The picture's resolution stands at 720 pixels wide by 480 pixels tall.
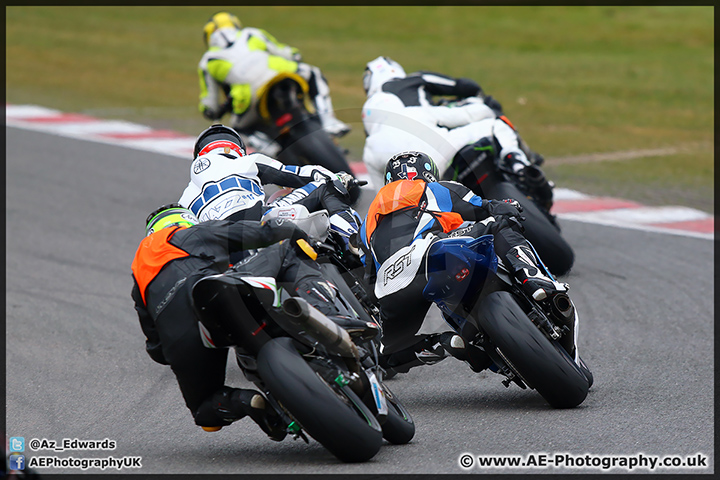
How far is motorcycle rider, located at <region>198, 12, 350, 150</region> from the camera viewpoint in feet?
35.3

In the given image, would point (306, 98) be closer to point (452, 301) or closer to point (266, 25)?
point (452, 301)

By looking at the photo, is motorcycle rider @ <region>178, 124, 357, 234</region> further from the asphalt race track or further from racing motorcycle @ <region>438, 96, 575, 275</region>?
racing motorcycle @ <region>438, 96, 575, 275</region>

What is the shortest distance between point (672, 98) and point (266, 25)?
33.6 feet

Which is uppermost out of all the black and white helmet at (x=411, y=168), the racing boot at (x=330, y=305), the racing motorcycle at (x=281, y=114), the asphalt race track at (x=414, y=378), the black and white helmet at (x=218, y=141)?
the racing boot at (x=330, y=305)

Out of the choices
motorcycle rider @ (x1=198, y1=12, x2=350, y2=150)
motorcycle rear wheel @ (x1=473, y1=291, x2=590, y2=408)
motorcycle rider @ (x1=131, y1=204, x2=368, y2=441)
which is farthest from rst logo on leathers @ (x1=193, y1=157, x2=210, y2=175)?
motorcycle rider @ (x1=198, y1=12, x2=350, y2=150)

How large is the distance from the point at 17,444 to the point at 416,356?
84.3 inches

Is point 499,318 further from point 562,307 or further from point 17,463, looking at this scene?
point 17,463

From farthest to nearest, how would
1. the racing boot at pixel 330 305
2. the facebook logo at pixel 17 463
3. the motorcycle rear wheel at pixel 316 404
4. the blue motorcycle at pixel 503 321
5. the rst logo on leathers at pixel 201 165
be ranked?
1. the rst logo on leathers at pixel 201 165
2. the blue motorcycle at pixel 503 321
3. the racing boot at pixel 330 305
4. the motorcycle rear wheel at pixel 316 404
5. the facebook logo at pixel 17 463

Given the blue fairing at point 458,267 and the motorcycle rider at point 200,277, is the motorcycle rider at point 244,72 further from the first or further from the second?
the motorcycle rider at point 200,277

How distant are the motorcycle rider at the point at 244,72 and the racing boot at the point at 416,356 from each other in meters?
4.99

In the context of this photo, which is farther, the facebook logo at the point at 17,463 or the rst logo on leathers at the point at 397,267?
the rst logo on leathers at the point at 397,267

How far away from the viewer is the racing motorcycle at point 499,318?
5074mm

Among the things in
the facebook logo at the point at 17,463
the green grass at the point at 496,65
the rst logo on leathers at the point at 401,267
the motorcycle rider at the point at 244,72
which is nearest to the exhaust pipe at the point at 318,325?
the rst logo on leathers at the point at 401,267

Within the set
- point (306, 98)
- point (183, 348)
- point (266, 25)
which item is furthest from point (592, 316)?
point (266, 25)
